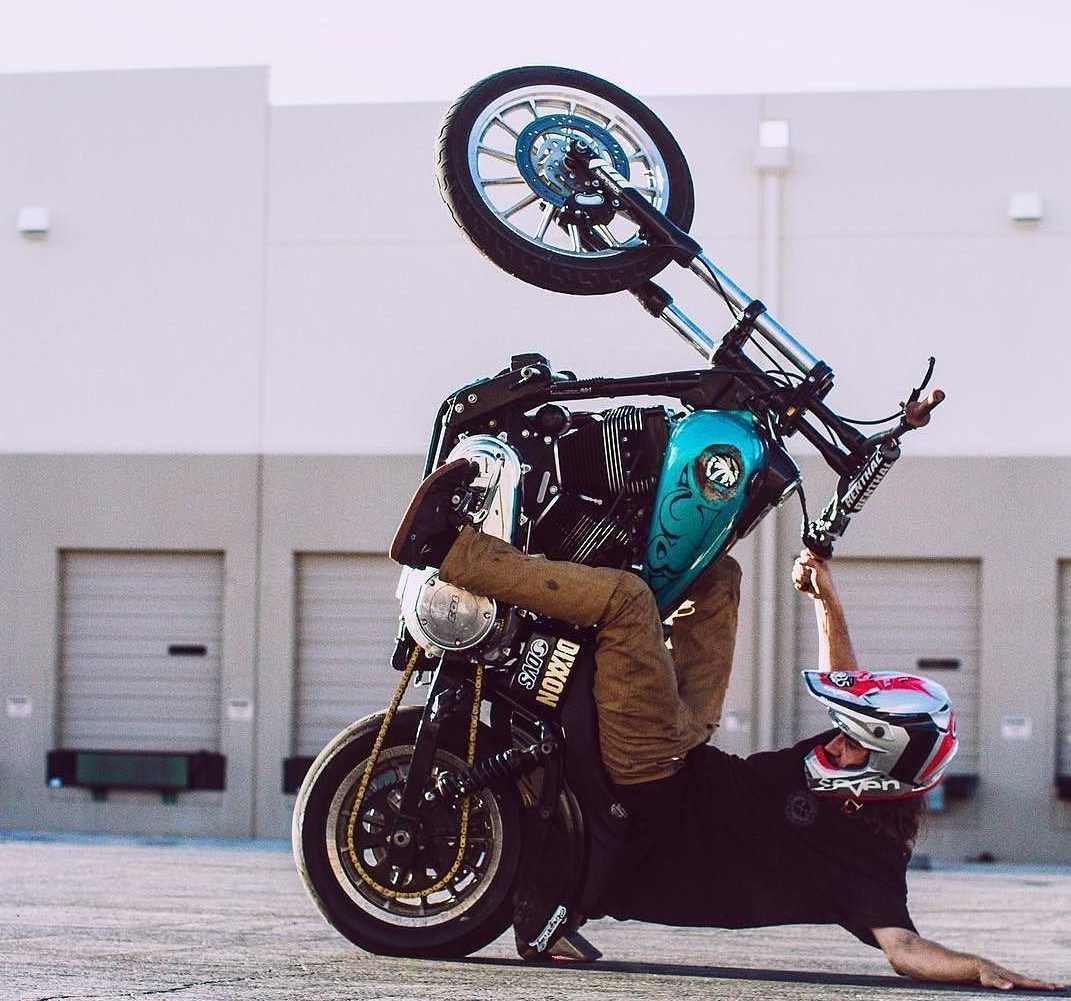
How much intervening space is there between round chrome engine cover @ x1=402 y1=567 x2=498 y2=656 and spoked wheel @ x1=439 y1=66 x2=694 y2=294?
1137 millimetres

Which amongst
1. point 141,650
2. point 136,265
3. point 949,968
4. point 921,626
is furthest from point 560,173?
point 141,650

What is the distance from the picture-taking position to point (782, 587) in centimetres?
1694

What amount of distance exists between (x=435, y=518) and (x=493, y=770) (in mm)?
798

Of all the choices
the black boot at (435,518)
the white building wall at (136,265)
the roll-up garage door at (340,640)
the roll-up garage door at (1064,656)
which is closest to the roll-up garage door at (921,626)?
the roll-up garage door at (1064,656)

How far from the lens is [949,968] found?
5.58 meters

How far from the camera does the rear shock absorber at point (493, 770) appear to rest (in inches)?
232

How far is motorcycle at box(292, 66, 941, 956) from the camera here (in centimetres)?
592

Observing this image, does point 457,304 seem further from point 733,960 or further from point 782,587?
point 733,960

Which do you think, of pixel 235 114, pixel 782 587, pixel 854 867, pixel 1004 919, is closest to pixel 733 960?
pixel 854 867

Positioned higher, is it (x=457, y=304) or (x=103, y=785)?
(x=457, y=304)

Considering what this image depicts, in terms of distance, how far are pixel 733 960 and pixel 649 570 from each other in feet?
5.08

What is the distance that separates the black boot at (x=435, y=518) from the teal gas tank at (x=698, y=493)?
0.73 metres

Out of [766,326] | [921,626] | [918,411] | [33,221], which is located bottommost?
[921,626]

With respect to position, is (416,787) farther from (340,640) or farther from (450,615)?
(340,640)
